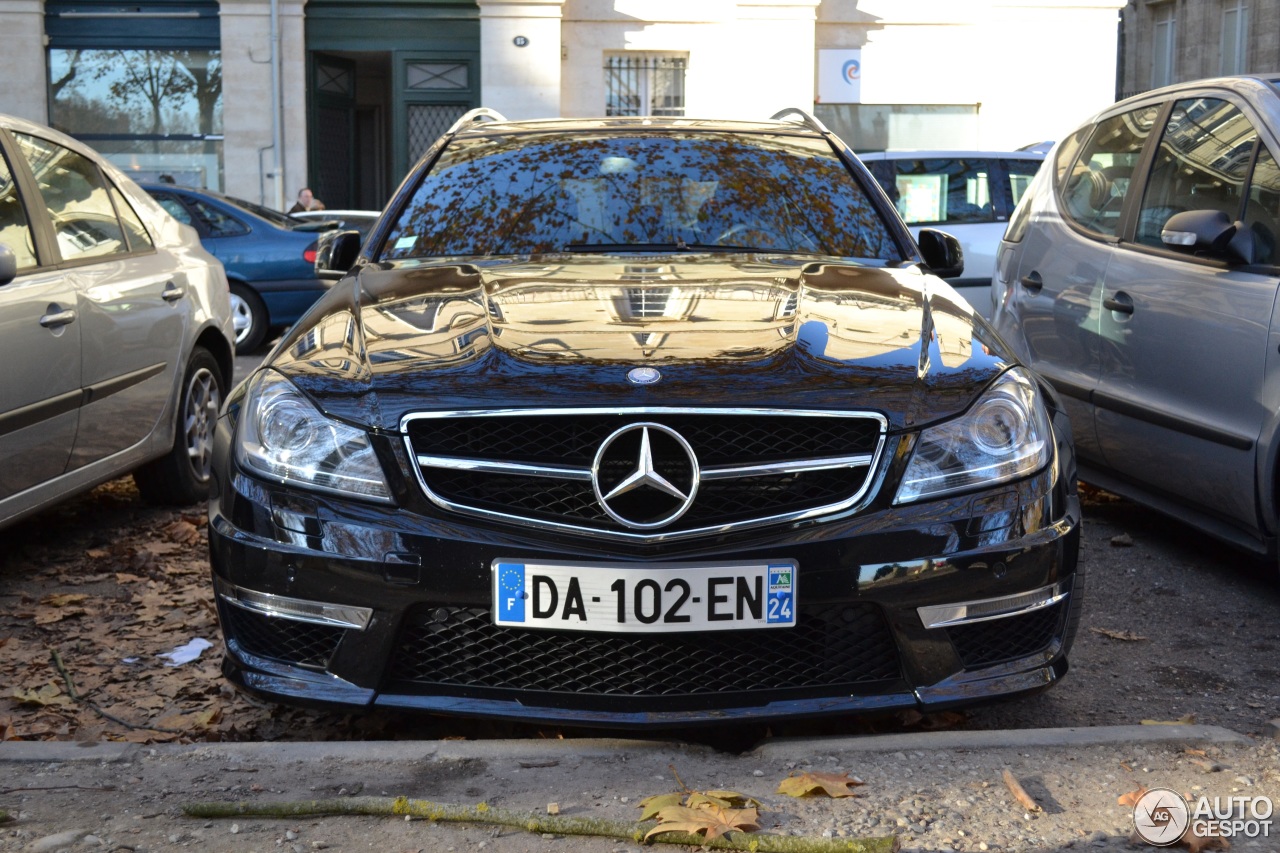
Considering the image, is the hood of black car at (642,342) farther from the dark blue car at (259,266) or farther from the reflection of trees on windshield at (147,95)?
the reflection of trees on windshield at (147,95)

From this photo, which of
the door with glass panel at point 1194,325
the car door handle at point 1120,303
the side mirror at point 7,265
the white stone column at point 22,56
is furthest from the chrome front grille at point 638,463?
the white stone column at point 22,56

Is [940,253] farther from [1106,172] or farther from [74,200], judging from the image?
[74,200]

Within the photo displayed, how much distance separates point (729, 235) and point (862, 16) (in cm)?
2117

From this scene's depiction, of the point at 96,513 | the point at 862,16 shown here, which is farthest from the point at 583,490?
the point at 862,16

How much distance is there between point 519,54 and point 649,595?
70.0 feet

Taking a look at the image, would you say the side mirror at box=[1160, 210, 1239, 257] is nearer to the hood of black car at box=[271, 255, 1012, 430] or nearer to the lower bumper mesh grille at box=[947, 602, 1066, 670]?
the hood of black car at box=[271, 255, 1012, 430]

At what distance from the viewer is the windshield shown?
4582mm

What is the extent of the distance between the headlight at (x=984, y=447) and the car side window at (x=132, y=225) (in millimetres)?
3845

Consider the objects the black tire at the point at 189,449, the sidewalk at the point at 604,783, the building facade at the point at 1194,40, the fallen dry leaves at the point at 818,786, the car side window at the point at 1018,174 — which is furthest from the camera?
the building facade at the point at 1194,40

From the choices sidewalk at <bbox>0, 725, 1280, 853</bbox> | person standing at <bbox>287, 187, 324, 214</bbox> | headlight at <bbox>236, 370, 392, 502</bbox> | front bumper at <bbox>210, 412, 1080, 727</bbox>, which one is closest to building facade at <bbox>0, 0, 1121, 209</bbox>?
person standing at <bbox>287, 187, 324, 214</bbox>

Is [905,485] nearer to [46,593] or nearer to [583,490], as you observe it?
[583,490]

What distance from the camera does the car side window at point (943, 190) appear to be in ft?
36.8

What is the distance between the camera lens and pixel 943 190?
37.4 feet

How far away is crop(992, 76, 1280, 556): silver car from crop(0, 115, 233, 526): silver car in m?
3.48
